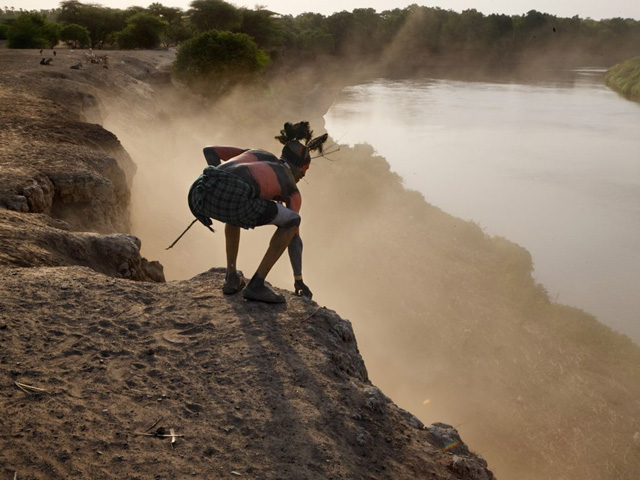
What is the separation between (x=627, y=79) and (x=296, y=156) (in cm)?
4965

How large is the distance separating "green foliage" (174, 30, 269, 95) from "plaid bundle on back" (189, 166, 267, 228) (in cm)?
2450

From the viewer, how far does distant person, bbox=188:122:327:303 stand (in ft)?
15.1

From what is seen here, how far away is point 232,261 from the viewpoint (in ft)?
17.0

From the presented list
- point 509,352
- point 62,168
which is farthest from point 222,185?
point 509,352

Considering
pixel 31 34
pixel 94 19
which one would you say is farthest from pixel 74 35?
pixel 94 19

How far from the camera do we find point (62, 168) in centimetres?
796

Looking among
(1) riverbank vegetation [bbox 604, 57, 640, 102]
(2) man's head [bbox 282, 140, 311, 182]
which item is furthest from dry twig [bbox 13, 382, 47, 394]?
(1) riverbank vegetation [bbox 604, 57, 640, 102]

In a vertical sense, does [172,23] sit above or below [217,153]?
below

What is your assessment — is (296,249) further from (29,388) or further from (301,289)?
(29,388)

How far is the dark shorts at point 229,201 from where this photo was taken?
4.57 meters

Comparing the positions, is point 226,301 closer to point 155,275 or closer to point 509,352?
point 155,275

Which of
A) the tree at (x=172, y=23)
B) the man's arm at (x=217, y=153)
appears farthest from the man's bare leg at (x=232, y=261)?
the tree at (x=172, y=23)

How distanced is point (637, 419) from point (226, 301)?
952cm

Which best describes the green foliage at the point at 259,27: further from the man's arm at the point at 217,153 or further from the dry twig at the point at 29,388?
the dry twig at the point at 29,388
